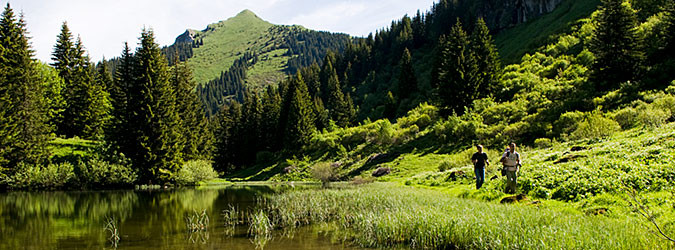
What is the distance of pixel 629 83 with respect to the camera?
36594 mm

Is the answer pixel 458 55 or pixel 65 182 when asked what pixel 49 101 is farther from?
pixel 458 55

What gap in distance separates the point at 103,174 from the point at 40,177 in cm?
583

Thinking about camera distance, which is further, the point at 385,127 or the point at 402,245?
the point at 385,127

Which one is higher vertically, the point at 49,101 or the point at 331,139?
the point at 49,101

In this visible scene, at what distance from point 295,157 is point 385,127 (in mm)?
20463

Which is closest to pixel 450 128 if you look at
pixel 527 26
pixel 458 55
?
pixel 458 55

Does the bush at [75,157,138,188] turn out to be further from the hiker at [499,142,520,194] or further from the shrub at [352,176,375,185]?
→ the hiker at [499,142,520,194]

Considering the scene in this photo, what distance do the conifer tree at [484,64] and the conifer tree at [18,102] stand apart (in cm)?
5545

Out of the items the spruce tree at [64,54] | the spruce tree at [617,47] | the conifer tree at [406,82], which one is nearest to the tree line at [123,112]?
the spruce tree at [64,54]

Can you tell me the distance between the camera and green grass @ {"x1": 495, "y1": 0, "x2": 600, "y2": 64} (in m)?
70.1

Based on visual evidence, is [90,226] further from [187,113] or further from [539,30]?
[539,30]

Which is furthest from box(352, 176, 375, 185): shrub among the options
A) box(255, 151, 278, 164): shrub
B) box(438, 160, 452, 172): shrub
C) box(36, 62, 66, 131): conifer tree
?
box(36, 62, 66, 131): conifer tree

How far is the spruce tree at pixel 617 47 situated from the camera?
37.7 m

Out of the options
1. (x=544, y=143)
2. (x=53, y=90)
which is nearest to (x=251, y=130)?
(x=53, y=90)
